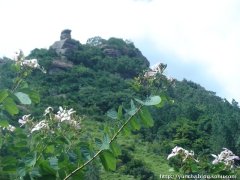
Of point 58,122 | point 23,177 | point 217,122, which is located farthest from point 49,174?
point 217,122

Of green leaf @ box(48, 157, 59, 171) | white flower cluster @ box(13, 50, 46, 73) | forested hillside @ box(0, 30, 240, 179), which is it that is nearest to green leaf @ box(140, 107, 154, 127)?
green leaf @ box(48, 157, 59, 171)

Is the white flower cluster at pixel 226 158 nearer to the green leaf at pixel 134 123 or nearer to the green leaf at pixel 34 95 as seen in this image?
the green leaf at pixel 134 123

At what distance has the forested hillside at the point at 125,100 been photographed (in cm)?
3350

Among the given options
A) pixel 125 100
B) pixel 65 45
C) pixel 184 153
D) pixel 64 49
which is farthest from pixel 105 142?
pixel 65 45

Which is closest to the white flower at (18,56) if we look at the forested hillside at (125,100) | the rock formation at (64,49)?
the forested hillside at (125,100)

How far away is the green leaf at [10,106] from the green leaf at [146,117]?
391 mm

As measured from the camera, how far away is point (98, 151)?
58.6 inches

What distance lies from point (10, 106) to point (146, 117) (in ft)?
1.39

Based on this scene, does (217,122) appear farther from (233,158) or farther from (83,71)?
(233,158)

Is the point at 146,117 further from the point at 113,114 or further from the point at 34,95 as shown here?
the point at 34,95

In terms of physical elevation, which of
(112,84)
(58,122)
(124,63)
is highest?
(124,63)

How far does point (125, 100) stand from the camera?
899 inches

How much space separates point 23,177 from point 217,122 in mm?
39132

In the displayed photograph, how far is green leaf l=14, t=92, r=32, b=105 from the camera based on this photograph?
1.47 m
